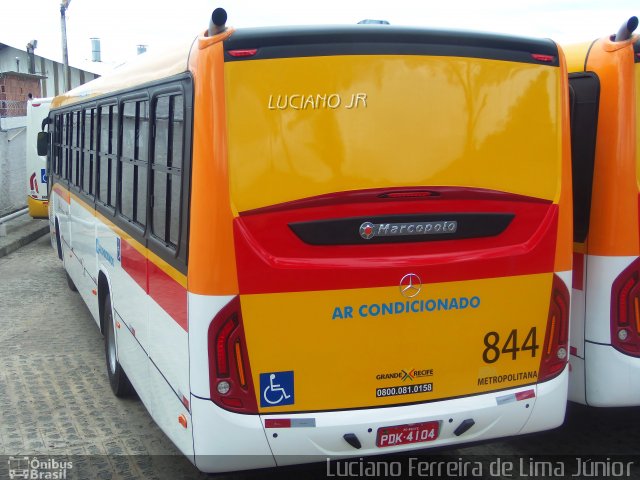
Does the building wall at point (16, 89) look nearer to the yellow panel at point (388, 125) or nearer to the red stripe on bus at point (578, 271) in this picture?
the red stripe on bus at point (578, 271)

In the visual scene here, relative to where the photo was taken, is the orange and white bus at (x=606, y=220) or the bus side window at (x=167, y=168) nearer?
the bus side window at (x=167, y=168)

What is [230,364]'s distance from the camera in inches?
145

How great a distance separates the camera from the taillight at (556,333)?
428cm

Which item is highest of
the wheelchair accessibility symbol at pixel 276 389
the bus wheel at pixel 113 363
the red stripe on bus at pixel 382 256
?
the red stripe on bus at pixel 382 256

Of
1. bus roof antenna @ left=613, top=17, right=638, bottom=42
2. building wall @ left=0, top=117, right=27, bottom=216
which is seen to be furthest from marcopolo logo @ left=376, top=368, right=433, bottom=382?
building wall @ left=0, top=117, right=27, bottom=216

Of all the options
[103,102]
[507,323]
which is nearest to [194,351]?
[507,323]

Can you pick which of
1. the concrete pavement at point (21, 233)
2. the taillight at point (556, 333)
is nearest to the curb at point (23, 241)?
the concrete pavement at point (21, 233)

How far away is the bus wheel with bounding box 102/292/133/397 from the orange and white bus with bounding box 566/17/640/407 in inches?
143

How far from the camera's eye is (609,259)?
464 centimetres

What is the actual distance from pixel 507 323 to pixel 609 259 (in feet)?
3.11

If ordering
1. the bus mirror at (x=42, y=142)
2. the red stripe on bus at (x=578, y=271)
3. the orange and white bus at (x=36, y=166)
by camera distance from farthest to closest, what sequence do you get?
the orange and white bus at (x=36, y=166) → the bus mirror at (x=42, y=142) → the red stripe on bus at (x=578, y=271)

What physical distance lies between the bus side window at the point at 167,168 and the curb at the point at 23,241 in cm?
1133

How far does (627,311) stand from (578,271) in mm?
381

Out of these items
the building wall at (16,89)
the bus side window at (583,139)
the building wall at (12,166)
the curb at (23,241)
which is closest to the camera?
the bus side window at (583,139)
